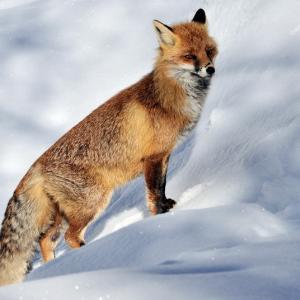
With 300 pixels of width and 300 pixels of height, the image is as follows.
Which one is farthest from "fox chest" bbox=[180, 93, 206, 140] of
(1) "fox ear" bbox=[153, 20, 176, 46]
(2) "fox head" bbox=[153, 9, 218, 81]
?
(1) "fox ear" bbox=[153, 20, 176, 46]

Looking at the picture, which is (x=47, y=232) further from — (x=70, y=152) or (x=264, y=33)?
(x=264, y=33)

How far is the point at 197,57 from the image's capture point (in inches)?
176

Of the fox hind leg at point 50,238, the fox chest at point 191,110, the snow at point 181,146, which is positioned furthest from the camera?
the fox hind leg at point 50,238

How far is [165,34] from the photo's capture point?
467 centimetres

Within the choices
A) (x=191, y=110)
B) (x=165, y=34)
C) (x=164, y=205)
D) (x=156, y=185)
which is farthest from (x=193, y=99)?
(x=164, y=205)

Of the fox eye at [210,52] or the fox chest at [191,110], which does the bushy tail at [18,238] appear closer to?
the fox chest at [191,110]

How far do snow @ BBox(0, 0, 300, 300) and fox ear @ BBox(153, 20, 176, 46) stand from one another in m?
0.87

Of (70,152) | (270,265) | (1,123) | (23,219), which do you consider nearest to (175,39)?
(70,152)

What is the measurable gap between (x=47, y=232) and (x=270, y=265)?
3.18 m

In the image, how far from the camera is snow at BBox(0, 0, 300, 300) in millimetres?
1942

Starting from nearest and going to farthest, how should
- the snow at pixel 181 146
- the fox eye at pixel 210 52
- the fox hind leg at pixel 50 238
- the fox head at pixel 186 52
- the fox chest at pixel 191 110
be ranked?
the snow at pixel 181 146, the fox head at pixel 186 52, the fox eye at pixel 210 52, the fox chest at pixel 191 110, the fox hind leg at pixel 50 238

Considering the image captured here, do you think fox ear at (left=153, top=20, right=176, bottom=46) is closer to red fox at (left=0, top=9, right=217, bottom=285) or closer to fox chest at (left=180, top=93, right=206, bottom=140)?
red fox at (left=0, top=9, right=217, bottom=285)

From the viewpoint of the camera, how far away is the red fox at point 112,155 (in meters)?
4.64

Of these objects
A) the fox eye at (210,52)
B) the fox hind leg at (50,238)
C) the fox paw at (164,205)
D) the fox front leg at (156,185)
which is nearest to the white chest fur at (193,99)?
the fox eye at (210,52)
